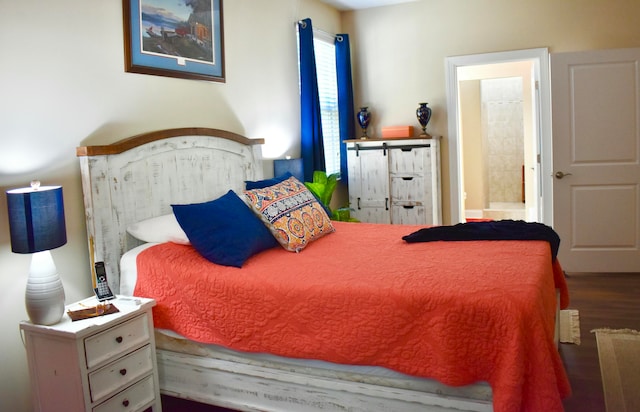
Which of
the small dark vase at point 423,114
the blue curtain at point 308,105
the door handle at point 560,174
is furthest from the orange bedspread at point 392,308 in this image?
the small dark vase at point 423,114

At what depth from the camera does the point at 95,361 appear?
2.23 metres

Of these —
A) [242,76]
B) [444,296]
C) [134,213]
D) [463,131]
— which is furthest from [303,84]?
[463,131]

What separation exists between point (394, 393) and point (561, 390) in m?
0.61

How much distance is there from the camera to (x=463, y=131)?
27.0ft

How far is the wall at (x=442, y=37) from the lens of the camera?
4918mm

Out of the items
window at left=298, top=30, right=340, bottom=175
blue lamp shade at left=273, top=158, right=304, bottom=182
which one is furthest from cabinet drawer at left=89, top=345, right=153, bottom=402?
window at left=298, top=30, right=340, bottom=175

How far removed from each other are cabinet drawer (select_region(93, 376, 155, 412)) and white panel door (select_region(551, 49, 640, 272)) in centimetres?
376

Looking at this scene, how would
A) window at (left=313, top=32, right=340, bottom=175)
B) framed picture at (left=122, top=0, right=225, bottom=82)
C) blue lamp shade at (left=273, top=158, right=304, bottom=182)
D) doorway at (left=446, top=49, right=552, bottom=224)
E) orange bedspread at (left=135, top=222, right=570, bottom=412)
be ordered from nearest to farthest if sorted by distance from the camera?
orange bedspread at (left=135, top=222, right=570, bottom=412)
framed picture at (left=122, top=0, right=225, bottom=82)
blue lamp shade at (left=273, top=158, right=304, bottom=182)
window at (left=313, top=32, right=340, bottom=175)
doorway at (left=446, top=49, right=552, bottom=224)

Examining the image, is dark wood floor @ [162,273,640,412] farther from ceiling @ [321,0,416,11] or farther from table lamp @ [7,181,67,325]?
ceiling @ [321,0,416,11]

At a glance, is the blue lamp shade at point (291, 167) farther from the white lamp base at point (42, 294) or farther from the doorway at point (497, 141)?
the doorway at point (497, 141)

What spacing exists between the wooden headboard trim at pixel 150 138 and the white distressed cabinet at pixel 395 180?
5.63 ft

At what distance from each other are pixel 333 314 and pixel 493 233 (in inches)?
49.6

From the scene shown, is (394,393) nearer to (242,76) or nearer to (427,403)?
(427,403)

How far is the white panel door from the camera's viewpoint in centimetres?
471
